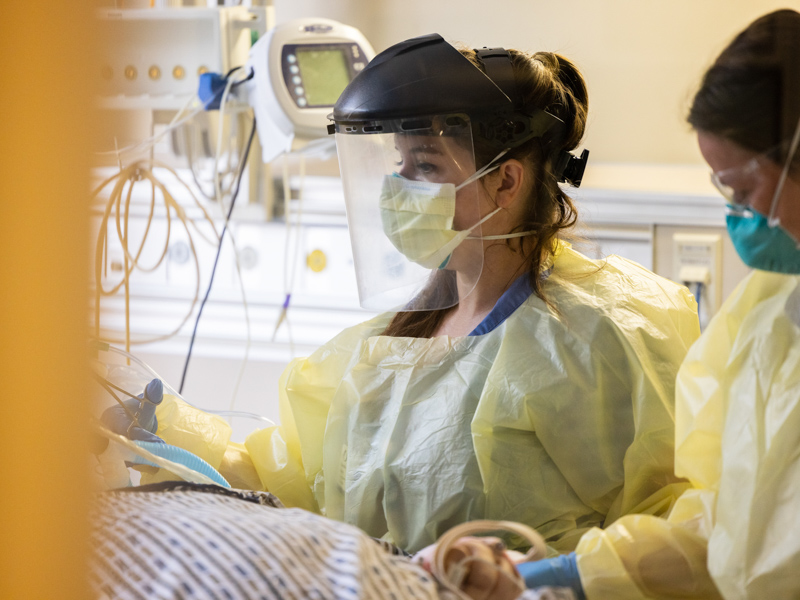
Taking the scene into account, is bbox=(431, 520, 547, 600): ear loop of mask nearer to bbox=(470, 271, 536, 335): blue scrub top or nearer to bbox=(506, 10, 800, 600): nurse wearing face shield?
bbox=(506, 10, 800, 600): nurse wearing face shield

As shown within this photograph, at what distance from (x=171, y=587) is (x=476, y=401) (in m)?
0.52

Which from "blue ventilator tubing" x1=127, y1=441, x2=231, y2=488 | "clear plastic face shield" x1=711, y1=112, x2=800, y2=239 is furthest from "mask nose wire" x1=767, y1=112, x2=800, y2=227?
"blue ventilator tubing" x1=127, y1=441, x2=231, y2=488

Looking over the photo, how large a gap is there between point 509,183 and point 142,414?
2.00 ft

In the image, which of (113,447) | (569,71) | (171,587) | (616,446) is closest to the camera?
(171,587)

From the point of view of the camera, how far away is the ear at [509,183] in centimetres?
113

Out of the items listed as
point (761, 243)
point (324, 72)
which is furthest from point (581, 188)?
point (761, 243)

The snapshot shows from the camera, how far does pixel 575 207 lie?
1247mm

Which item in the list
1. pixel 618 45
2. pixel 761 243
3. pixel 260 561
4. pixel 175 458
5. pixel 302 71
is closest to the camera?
pixel 260 561

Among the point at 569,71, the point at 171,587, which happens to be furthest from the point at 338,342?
the point at 171,587

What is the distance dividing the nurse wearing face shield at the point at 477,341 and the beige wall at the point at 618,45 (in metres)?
0.86

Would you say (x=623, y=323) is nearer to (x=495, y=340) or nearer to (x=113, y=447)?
(x=495, y=340)

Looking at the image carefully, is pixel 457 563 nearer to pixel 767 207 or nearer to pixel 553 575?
pixel 553 575

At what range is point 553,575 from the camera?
2.67 feet

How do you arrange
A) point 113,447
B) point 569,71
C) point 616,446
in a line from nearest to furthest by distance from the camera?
point 113,447 < point 616,446 < point 569,71
